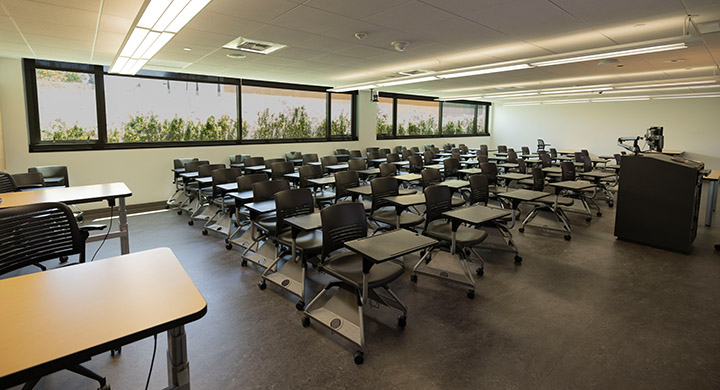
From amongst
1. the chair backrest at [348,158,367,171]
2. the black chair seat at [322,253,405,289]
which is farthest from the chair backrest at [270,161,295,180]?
the black chair seat at [322,253,405,289]

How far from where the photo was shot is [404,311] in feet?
10.1

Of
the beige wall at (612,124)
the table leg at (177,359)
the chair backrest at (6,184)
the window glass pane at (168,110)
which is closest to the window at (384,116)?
the window glass pane at (168,110)

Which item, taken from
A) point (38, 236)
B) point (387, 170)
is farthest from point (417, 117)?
point (38, 236)

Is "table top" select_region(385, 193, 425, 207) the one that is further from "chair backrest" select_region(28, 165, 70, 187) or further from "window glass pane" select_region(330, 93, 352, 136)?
"window glass pane" select_region(330, 93, 352, 136)

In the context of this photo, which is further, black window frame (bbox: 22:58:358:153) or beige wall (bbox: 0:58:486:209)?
black window frame (bbox: 22:58:358:153)

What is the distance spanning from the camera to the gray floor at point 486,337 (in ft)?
8.09

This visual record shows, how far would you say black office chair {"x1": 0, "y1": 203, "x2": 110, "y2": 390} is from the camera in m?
2.17

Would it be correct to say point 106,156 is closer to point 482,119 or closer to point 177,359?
point 177,359

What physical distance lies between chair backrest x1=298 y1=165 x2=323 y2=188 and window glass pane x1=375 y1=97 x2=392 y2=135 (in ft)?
18.8

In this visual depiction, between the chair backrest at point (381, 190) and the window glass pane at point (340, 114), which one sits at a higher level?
the window glass pane at point (340, 114)

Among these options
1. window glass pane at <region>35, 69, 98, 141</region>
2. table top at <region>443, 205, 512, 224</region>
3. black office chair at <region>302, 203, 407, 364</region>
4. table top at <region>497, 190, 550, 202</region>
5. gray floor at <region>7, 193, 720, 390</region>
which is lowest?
gray floor at <region>7, 193, 720, 390</region>

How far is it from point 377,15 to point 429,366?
338 centimetres

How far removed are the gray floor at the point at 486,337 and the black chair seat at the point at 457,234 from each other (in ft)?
1.57

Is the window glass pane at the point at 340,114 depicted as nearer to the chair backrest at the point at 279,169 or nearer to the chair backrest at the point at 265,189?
the chair backrest at the point at 279,169
